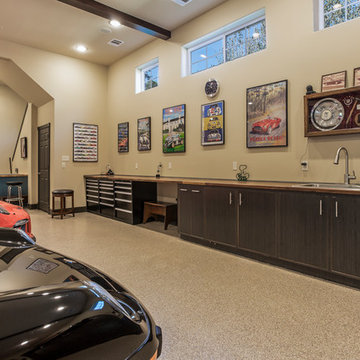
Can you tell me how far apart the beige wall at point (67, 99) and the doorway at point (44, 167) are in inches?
10.6

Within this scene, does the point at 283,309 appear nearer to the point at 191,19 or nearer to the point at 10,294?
the point at 10,294

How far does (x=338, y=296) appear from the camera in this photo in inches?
90.8

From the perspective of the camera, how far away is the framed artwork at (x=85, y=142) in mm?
6477

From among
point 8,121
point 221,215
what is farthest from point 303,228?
point 8,121

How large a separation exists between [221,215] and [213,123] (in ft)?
5.53

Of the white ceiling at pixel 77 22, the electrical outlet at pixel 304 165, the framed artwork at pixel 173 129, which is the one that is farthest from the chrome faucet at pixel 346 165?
the white ceiling at pixel 77 22

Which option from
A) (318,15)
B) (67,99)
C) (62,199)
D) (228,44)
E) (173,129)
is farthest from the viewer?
(67,99)

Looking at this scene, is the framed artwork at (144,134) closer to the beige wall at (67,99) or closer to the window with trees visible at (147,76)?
the window with trees visible at (147,76)

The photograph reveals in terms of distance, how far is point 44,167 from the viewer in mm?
6719

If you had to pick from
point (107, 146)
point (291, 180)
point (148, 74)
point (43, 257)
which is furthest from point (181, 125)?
point (43, 257)

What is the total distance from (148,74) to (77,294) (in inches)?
235

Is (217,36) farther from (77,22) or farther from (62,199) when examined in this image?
(62,199)

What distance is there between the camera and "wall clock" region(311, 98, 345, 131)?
302 centimetres

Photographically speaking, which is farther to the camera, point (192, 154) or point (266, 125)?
point (192, 154)
